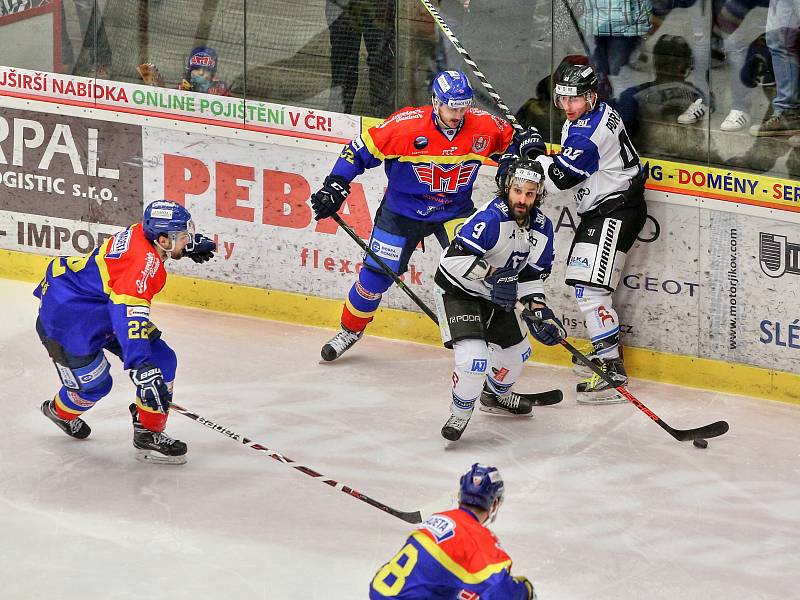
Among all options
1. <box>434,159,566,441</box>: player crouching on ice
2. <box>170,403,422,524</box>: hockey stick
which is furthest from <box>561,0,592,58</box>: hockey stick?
<box>170,403,422,524</box>: hockey stick

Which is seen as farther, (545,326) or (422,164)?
(422,164)

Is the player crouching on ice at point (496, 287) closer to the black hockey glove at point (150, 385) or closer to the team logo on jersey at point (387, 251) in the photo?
the team logo on jersey at point (387, 251)

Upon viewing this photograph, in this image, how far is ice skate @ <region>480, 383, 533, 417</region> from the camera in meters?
6.36

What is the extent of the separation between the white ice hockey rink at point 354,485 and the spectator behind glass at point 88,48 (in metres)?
1.35

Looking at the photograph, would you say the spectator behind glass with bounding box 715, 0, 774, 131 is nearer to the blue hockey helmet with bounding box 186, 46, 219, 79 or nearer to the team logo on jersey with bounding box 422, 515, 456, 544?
the blue hockey helmet with bounding box 186, 46, 219, 79

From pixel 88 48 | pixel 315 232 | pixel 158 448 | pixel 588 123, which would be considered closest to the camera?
pixel 158 448

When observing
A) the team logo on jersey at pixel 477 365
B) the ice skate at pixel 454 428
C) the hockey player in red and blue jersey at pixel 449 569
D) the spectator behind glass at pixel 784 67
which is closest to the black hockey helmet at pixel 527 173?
the team logo on jersey at pixel 477 365

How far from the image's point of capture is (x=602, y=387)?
6.55 meters

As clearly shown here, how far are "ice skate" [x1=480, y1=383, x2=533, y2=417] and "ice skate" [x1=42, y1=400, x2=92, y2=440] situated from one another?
159 cm

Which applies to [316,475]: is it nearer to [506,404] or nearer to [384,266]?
[506,404]

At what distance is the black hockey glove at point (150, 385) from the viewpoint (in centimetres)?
546

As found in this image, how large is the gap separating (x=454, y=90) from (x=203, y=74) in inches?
65.8

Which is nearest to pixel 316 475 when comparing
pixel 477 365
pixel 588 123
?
pixel 477 365

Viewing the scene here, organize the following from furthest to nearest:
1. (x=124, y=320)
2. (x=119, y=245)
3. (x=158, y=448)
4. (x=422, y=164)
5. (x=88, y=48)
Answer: (x=88, y=48) → (x=422, y=164) → (x=158, y=448) → (x=119, y=245) → (x=124, y=320)
